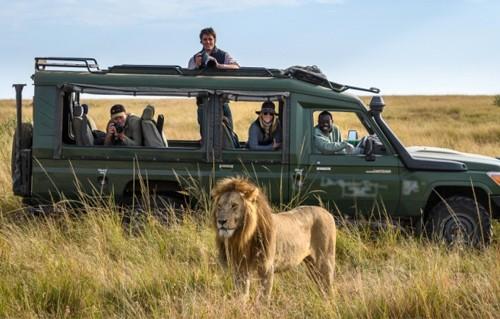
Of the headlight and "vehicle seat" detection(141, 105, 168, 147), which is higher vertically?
"vehicle seat" detection(141, 105, 168, 147)

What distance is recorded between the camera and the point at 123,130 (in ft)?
27.2

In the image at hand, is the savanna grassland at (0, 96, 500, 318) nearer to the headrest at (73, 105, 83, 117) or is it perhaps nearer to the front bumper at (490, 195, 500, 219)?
the front bumper at (490, 195, 500, 219)

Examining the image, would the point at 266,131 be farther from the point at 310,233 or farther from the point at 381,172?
the point at 310,233

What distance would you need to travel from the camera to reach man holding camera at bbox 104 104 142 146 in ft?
26.7

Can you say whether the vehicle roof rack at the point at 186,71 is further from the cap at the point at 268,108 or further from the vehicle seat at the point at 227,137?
the vehicle seat at the point at 227,137

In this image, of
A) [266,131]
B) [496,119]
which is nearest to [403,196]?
[266,131]

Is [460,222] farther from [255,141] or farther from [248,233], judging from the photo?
[248,233]

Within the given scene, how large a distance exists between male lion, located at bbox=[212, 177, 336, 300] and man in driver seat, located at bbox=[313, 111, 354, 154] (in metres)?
2.00

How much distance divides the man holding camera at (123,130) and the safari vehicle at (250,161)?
28 centimetres

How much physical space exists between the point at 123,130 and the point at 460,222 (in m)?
3.80

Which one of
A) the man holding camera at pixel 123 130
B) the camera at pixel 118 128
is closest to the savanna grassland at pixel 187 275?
the man holding camera at pixel 123 130

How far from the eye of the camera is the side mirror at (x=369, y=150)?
7.81 m

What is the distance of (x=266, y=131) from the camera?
8078mm

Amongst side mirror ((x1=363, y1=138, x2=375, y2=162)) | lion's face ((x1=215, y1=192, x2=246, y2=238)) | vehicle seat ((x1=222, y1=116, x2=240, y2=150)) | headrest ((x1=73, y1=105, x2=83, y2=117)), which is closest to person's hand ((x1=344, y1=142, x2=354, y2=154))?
side mirror ((x1=363, y1=138, x2=375, y2=162))
